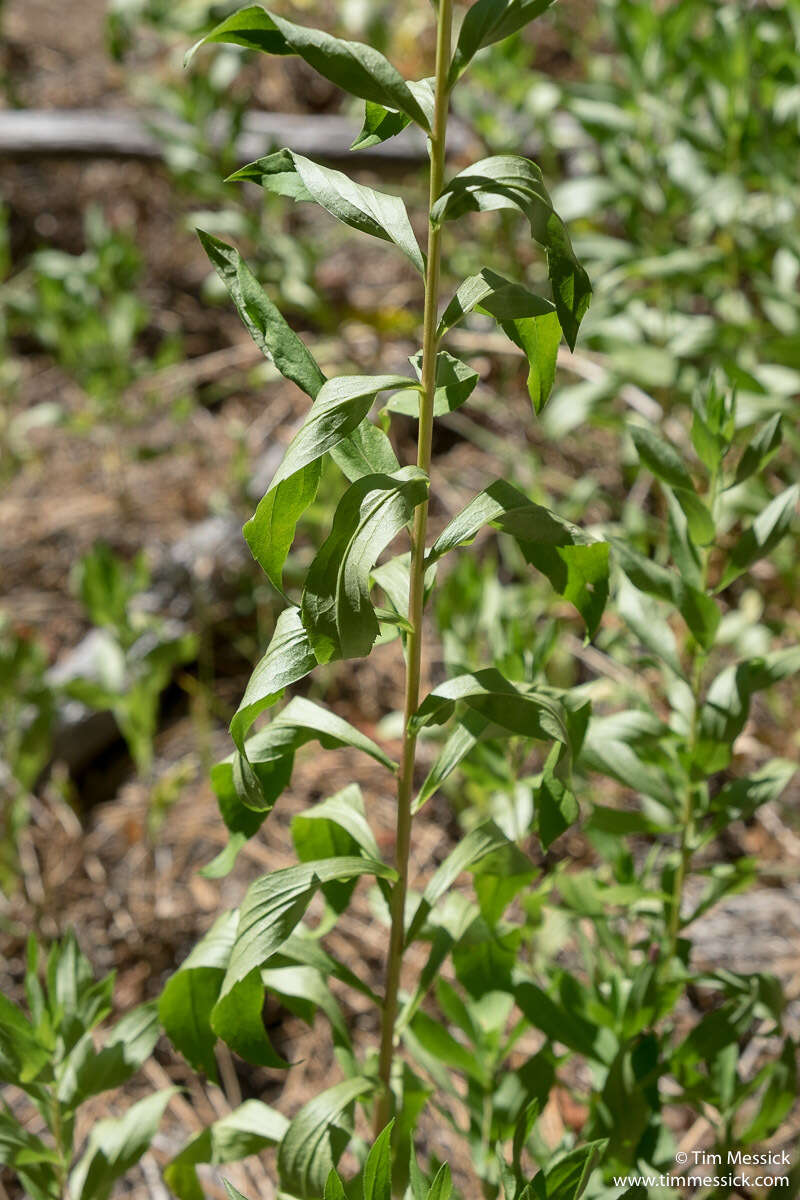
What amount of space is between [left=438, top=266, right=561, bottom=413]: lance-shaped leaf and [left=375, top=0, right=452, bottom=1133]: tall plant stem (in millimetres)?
26

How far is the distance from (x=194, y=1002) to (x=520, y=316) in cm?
70

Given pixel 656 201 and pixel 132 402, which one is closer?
pixel 656 201

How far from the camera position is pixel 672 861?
1.31 metres

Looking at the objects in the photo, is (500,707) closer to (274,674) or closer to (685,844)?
(274,674)

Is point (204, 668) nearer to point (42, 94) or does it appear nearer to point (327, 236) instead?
point (327, 236)

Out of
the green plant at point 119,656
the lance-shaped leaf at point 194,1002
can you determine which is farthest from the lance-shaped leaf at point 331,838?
the green plant at point 119,656

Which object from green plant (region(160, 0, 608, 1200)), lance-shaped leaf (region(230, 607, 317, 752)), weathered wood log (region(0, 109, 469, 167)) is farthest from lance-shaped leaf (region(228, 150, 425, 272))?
weathered wood log (region(0, 109, 469, 167))

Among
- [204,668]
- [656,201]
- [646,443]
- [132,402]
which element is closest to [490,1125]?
[646,443]

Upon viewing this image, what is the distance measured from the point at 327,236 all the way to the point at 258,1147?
2.77 metres

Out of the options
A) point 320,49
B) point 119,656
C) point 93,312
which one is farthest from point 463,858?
point 93,312

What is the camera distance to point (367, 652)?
0.86 meters

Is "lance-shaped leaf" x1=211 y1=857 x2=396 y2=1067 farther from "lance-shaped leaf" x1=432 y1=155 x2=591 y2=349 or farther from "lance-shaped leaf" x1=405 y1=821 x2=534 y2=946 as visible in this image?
"lance-shaped leaf" x1=432 y1=155 x2=591 y2=349

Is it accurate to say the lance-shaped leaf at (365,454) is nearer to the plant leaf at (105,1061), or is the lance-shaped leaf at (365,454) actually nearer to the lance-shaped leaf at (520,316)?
the lance-shaped leaf at (520,316)

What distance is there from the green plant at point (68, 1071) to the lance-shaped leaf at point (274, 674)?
417mm
